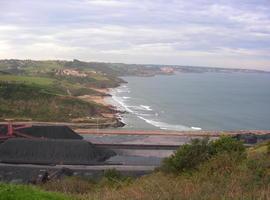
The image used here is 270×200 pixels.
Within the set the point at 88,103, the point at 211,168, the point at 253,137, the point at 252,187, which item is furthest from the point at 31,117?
the point at 252,187

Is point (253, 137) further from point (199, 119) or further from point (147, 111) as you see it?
point (147, 111)

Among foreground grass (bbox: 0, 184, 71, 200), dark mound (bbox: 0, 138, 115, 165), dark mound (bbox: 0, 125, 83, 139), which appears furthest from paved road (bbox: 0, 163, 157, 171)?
foreground grass (bbox: 0, 184, 71, 200)

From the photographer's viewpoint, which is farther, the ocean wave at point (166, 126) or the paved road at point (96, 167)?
the ocean wave at point (166, 126)

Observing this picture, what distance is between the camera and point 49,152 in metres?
25.4

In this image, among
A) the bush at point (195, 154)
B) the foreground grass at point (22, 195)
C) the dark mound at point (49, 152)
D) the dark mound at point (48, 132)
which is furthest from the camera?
the dark mound at point (48, 132)

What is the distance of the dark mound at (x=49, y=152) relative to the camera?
2434cm

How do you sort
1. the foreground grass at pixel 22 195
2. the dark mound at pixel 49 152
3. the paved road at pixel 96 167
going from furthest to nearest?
the dark mound at pixel 49 152 < the paved road at pixel 96 167 < the foreground grass at pixel 22 195

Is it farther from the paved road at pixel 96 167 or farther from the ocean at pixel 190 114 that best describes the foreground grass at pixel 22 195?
the ocean at pixel 190 114

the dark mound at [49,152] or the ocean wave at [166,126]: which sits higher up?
the dark mound at [49,152]

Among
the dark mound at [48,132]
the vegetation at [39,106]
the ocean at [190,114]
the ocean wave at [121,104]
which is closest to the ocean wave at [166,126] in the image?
the ocean at [190,114]

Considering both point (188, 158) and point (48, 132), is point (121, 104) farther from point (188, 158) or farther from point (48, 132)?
point (188, 158)

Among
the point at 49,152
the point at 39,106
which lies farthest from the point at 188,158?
the point at 39,106

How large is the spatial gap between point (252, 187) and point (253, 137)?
28.2 metres

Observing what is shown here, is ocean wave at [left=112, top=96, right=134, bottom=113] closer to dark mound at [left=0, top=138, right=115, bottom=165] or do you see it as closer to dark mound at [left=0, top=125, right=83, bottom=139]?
dark mound at [left=0, top=125, right=83, bottom=139]
